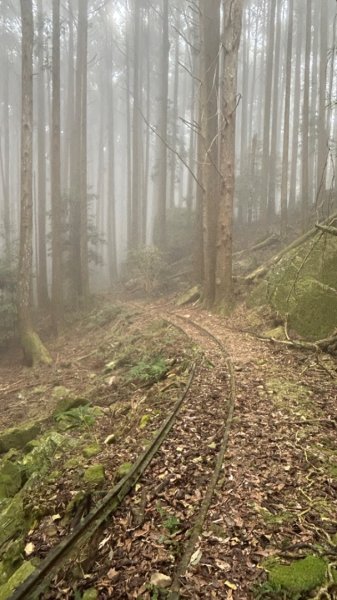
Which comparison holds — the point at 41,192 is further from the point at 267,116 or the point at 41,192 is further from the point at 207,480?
the point at 207,480

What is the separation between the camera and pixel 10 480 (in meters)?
4.65

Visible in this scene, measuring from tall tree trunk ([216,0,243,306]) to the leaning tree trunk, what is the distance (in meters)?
5.88

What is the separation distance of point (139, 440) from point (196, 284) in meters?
10.9

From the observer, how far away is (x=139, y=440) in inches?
185

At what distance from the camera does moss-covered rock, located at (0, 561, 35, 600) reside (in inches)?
105

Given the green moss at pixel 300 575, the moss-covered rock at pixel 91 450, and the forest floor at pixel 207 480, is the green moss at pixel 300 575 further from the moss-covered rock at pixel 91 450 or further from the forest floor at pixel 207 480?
the moss-covered rock at pixel 91 450

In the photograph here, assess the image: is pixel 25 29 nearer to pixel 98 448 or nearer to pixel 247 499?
pixel 98 448

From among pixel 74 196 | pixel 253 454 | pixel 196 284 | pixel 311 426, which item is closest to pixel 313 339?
pixel 311 426

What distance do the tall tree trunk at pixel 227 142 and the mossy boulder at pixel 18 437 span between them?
23.1 ft

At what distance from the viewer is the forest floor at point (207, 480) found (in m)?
2.64

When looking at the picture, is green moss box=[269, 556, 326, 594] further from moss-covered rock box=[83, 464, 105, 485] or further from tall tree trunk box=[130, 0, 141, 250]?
tall tree trunk box=[130, 0, 141, 250]

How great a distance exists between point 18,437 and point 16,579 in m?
3.84

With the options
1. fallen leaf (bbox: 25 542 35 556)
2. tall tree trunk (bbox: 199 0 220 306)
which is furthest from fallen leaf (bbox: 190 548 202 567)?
tall tree trunk (bbox: 199 0 220 306)

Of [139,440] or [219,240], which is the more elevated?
[219,240]
